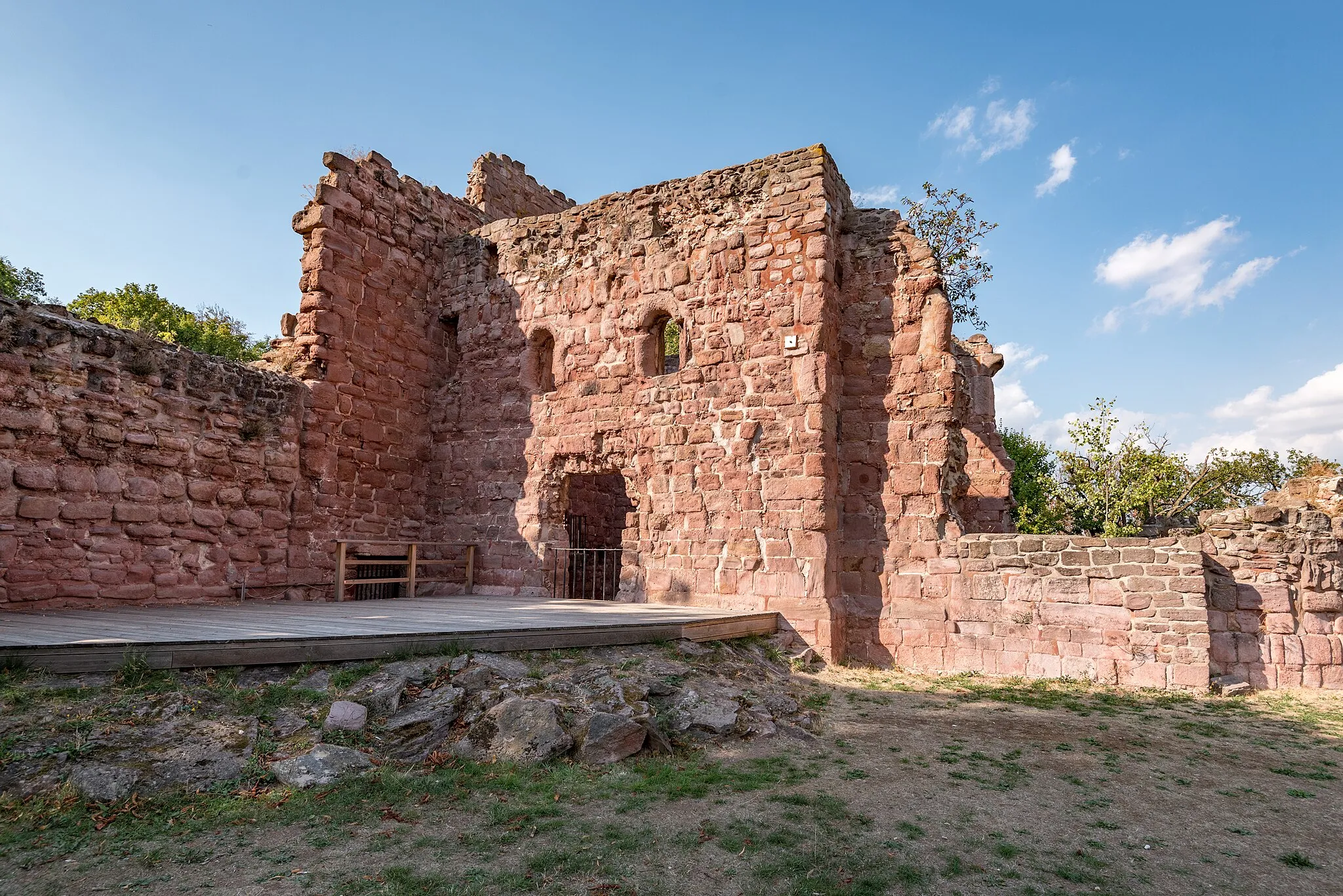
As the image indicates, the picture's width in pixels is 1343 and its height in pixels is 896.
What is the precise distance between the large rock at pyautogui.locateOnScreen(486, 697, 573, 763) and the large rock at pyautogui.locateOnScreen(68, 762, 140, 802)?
1.99 metres

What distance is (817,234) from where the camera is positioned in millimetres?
10031

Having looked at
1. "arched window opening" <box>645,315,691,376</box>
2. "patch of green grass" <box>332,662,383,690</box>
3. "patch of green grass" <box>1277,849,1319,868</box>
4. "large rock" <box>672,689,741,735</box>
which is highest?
"arched window opening" <box>645,315,691,376</box>

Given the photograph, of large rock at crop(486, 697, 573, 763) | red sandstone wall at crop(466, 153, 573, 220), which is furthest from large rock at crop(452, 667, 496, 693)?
red sandstone wall at crop(466, 153, 573, 220)

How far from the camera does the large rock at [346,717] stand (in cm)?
500

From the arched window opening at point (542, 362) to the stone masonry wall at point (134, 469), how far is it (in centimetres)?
353

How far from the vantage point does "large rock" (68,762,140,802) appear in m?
3.96

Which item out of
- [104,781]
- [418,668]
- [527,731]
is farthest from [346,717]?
[104,781]

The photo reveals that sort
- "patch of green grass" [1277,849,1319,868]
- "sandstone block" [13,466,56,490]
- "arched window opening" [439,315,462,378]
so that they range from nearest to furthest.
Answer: "patch of green grass" [1277,849,1319,868], "sandstone block" [13,466,56,490], "arched window opening" [439,315,462,378]

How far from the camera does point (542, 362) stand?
41.5 feet

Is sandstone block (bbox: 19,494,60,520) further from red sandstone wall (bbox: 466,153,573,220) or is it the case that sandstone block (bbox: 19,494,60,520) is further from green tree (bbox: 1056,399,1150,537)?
green tree (bbox: 1056,399,1150,537)

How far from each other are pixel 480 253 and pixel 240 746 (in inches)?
391

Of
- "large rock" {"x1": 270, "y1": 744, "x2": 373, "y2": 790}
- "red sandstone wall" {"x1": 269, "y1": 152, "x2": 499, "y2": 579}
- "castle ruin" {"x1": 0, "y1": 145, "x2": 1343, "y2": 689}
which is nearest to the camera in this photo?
"large rock" {"x1": 270, "y1": 744, "x2": 373, "y2": 790}

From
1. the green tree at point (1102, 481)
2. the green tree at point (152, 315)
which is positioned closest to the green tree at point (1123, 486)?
the green tree at point (1102, 481)

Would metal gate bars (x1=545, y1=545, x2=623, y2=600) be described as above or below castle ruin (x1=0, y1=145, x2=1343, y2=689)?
below
